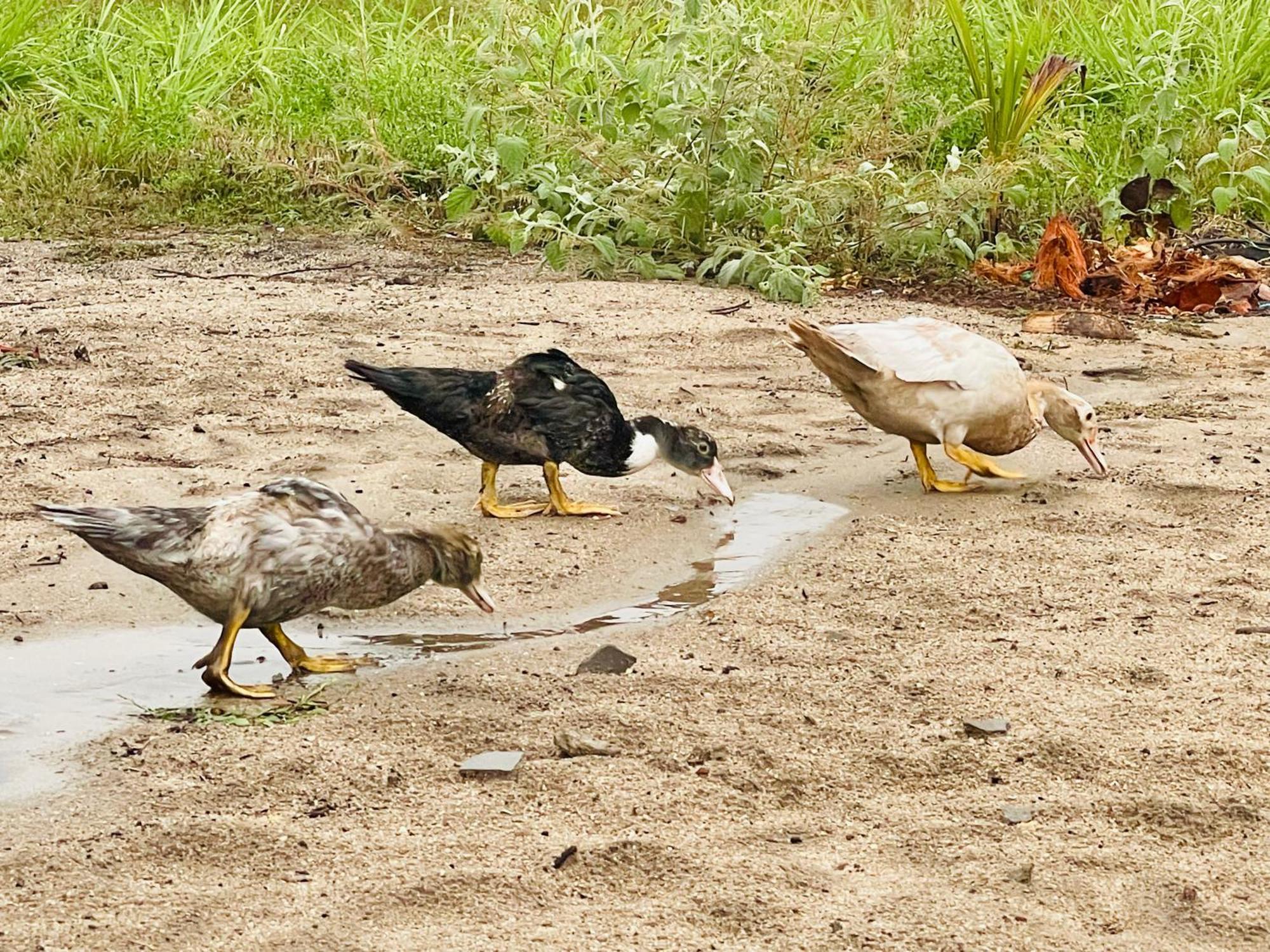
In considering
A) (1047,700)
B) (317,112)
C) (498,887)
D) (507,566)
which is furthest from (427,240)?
(498,887)

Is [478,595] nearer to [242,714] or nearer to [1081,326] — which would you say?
[242,714]

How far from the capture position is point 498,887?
2.95 m

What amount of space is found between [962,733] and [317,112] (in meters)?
8.59

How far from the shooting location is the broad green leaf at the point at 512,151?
336 inches

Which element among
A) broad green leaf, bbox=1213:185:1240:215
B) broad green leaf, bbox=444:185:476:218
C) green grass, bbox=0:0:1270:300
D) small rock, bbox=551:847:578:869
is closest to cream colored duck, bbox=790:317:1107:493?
small rock, bbox=551:847:578:869

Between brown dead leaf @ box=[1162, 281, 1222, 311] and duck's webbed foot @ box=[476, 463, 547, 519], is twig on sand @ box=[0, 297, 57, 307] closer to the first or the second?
duck's webbed foot @ box=[476, 463, 547, 519]

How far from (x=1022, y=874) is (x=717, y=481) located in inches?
99.1

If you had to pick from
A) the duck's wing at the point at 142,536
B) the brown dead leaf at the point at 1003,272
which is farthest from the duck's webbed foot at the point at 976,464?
the brown dead leaf at the point at 1003,272

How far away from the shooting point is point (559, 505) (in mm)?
5348

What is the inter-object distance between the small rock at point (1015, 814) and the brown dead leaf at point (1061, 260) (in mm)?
5778

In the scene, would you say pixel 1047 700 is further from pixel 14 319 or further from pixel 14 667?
pixel 14 319

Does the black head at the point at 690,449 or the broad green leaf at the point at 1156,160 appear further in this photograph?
the broad green leaf at the point at 1156,160

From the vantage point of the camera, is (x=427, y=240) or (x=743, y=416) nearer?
(x=743, y=416)

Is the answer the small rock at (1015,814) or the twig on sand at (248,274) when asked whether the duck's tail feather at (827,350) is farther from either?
the twig on sand at (248,274)
